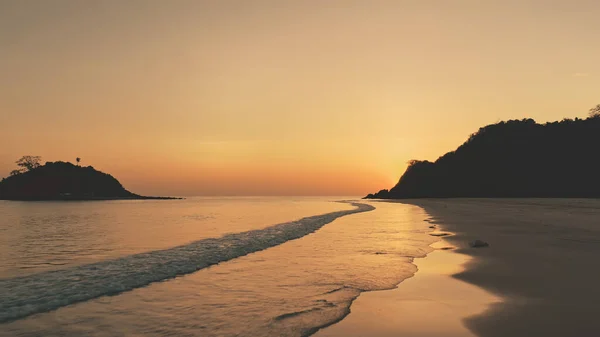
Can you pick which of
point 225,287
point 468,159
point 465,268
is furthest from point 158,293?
point 468,159

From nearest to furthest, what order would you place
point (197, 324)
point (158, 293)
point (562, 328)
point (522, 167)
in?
point (562, 328) → point (197, 324) → point (158, 293) → point (522, 167)

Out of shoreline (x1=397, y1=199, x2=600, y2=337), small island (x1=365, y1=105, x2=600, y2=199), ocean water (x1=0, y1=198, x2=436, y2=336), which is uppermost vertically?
small island (x1=365, y1=105, x2=600, y2=199)

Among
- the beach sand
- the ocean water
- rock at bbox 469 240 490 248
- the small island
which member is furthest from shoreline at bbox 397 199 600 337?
the small island

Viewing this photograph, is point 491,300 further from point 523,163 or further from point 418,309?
point 523,163

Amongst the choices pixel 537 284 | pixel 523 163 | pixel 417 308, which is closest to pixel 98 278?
pixel 417 308

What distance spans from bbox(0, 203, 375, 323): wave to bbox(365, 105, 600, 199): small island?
4112 inches

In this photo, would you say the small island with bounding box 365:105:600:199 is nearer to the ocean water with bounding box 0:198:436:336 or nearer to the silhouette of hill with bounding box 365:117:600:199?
the silhouette of hill with bounding box 365:117:600:199

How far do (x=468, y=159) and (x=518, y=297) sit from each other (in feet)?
466

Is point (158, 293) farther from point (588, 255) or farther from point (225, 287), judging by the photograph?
point (588, 255)

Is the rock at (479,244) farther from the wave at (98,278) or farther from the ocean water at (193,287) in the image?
the wave at (98,278)

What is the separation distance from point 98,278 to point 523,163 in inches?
5153

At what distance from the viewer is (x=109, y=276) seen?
1152 cm

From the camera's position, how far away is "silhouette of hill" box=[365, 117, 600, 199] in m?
103

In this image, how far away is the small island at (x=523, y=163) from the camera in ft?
337
